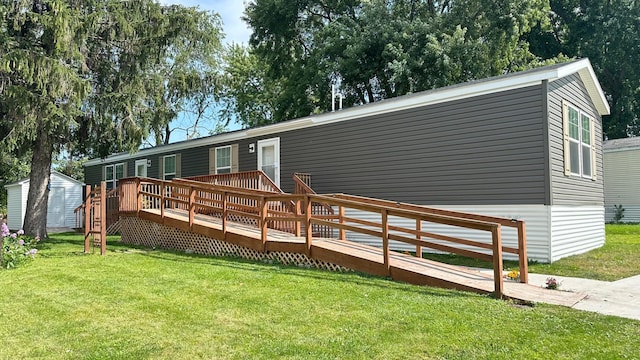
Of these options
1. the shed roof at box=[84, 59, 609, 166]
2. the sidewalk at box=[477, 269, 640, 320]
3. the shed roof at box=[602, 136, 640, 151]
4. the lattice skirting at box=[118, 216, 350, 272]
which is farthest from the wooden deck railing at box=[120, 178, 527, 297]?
the shed roof at box=[602, 136, 640, 151]

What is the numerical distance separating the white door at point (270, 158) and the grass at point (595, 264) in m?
5.20

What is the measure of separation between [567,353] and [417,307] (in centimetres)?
148

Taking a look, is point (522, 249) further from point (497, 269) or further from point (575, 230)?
point (575, 230)

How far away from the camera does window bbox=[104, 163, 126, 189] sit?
19047mm

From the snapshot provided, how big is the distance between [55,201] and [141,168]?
6089mm

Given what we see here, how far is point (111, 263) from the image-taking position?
7.63 metres

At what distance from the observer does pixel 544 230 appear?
7988 millimetres

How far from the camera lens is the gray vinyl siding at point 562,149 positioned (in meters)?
8.21

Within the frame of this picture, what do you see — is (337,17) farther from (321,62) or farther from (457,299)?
(457,299)

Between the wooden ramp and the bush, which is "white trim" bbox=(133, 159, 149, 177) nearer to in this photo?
the wooden ramp

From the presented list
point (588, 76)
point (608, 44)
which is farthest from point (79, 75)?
point (608, 44)

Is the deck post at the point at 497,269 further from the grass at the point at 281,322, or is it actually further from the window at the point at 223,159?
the window at the point at 223,159

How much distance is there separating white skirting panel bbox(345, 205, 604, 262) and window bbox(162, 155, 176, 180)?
9.25 meters

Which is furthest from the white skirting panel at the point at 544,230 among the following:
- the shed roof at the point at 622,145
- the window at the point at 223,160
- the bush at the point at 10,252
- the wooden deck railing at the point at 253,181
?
the shed roof at the point at 622,145
